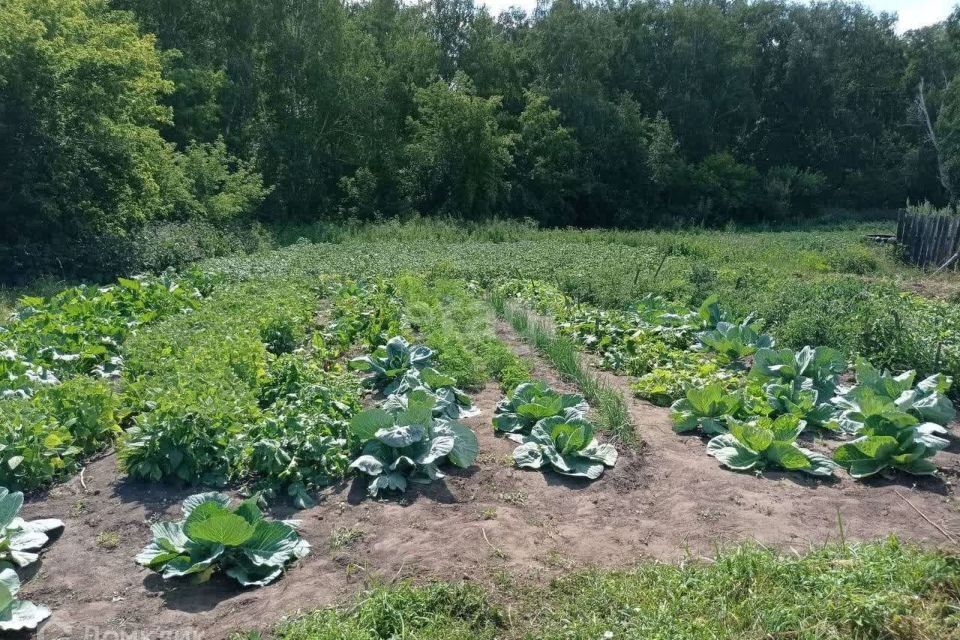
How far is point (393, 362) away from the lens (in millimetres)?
7930

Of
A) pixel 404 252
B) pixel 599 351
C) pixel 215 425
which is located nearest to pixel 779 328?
pixel 599 351

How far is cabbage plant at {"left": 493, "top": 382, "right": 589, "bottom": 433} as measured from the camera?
6.72m

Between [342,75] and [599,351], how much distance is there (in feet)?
82.3

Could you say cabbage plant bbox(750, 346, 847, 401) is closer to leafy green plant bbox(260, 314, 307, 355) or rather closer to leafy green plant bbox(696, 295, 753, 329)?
leafy green plant bbox(696, 295, 753, 329)

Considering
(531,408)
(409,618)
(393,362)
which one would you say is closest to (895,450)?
(531,408)

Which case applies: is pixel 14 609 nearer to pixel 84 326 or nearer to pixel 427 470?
pixel 427 470

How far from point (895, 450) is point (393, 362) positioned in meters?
4.49

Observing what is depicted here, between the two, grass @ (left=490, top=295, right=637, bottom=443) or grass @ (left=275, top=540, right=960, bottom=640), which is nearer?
grass @ (left=275, top=540, right=960, bottom=640)

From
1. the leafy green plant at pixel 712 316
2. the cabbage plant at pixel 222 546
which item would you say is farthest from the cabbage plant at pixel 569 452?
the leafy green plant at pixel 712 316

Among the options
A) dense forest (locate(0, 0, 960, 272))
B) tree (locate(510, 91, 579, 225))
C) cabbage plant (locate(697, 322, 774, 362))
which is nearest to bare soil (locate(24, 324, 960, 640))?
cabbage plant (locate(697, 322, 774, 362))

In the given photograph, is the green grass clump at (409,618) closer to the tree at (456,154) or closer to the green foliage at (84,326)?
the green foliage at (84,326)

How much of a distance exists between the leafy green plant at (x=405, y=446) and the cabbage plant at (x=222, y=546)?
963mm

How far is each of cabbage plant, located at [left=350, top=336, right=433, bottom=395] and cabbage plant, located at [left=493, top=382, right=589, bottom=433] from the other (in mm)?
1181

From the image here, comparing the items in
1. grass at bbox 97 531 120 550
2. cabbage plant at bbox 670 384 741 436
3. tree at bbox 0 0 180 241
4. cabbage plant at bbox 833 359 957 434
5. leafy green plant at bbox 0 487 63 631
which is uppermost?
tree at bbox 0 0 180 241
